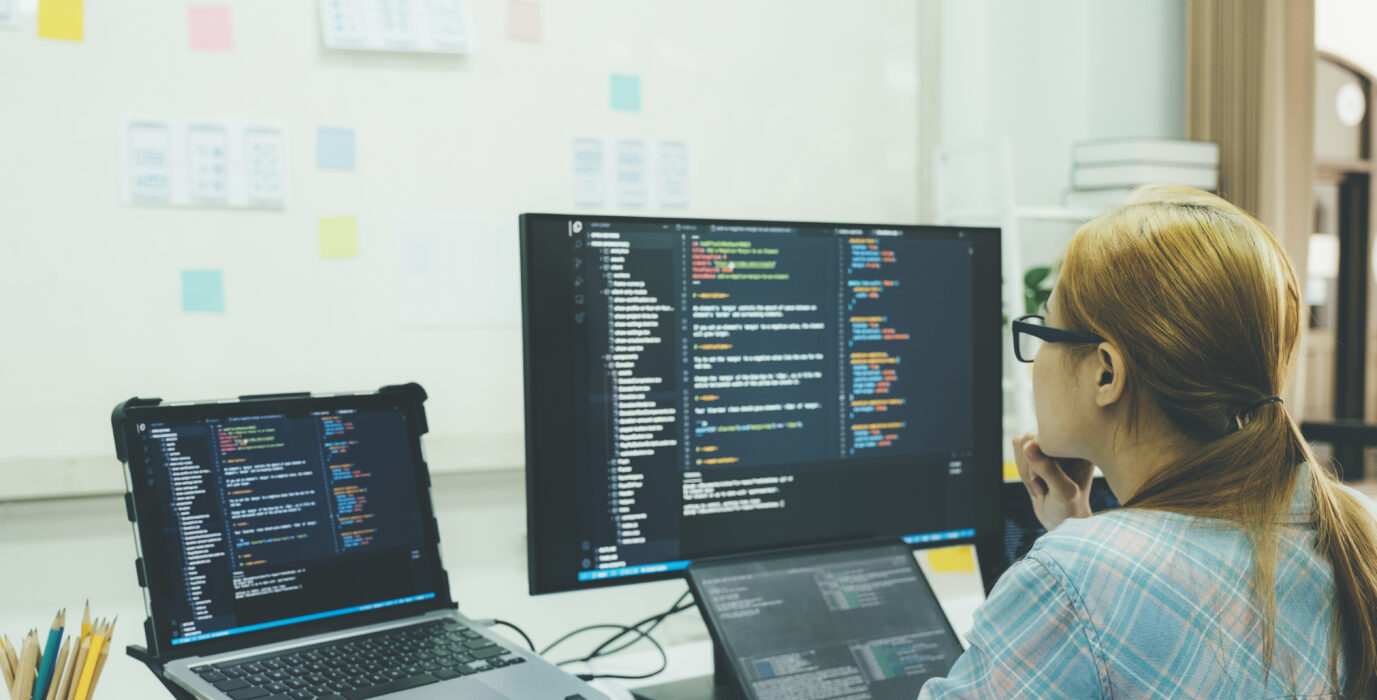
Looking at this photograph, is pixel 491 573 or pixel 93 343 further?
pixel 491 573

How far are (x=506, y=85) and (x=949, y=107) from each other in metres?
1.00

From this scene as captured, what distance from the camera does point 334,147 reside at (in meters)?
1.66

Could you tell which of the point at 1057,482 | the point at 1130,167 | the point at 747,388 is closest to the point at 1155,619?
the point at 1057,482

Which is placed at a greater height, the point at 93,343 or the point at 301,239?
the point at 301,239

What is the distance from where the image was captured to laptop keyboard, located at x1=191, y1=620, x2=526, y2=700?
2.88 feet

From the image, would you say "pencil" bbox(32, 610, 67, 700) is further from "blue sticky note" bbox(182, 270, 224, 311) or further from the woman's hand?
the woman's hand

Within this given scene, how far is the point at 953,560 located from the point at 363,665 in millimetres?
962

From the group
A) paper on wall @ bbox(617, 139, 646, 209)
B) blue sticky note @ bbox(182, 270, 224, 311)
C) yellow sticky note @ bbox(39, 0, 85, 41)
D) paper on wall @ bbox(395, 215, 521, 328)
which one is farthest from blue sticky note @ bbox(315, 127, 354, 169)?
paper on wall @ bbox(617, 139, 646, 209)

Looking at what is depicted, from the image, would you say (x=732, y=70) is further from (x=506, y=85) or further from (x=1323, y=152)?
(x=1323, y=152)

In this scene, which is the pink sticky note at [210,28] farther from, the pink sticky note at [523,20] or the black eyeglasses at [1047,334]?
the black eyeglasses at [1047,334]

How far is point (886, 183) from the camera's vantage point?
2.09 metres

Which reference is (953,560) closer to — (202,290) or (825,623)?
(825,623)

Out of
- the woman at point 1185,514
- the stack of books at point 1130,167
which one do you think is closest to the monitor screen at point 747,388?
the woman at point 1185,514

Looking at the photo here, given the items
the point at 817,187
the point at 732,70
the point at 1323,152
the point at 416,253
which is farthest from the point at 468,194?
the point at 1323,152
